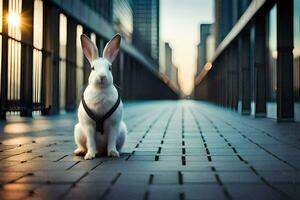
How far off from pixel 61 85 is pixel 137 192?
690 inches

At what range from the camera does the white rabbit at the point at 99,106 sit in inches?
221

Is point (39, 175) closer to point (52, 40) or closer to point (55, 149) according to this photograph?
point (55, 149)

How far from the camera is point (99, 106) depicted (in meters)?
5.66

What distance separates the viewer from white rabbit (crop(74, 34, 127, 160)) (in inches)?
221

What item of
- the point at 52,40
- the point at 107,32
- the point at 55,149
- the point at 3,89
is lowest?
the point at 55,149

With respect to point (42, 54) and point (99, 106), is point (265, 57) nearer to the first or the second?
point (42, 54)

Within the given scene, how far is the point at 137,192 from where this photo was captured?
12.1 ft

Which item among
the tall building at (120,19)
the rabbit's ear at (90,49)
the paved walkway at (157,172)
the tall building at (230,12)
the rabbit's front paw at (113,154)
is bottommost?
the paved walkway at (157,172)

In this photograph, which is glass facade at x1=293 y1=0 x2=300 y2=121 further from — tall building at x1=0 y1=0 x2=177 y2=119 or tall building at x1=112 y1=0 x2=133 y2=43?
tall building at x1=112 y1=0 x2=133 y2=43

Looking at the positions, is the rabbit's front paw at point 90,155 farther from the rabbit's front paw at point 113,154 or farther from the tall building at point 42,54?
the tall building at point 42,54

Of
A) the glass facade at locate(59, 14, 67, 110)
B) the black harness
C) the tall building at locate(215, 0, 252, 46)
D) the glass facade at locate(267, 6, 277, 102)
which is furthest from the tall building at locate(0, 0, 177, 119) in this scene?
the black harness

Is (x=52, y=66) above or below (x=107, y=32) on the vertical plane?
below

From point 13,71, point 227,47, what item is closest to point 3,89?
point 13,71

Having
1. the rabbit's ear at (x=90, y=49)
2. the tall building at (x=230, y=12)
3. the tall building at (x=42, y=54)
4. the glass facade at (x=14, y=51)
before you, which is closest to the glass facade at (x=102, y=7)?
the tall building at (x=42, y=54)
